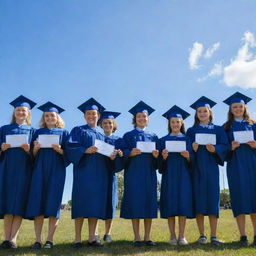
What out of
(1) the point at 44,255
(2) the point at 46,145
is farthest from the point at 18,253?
(2) the point at 46,145

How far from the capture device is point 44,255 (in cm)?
549

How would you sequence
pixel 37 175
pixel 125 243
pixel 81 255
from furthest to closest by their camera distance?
pixel 125 243, pixel 37 175, pixel 81 255

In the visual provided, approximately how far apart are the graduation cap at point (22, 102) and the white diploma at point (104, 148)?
1.57m

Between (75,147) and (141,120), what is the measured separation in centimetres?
136

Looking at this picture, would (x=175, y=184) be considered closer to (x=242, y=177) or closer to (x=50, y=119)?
(x=242, y=177)

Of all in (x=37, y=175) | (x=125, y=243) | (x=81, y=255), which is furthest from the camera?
(x=125, y=243)

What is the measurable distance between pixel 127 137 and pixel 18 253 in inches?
Answer: 106

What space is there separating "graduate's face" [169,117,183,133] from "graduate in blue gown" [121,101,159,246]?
0.38 meters

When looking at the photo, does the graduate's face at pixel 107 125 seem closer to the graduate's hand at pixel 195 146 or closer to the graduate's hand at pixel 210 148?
the graduate's hand at pixel 195 146

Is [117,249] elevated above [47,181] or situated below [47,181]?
below

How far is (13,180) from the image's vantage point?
6.31 meters

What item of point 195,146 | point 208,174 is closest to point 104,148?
point 195,146

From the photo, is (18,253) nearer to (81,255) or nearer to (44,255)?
(44,255)

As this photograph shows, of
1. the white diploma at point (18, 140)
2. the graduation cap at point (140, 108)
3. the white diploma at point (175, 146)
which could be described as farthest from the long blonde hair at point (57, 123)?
the white diploma at point (175, 146)
